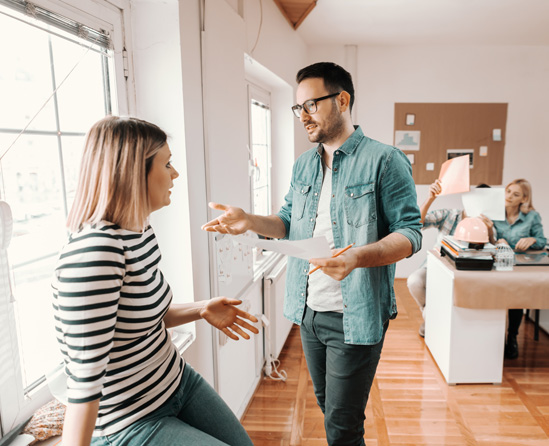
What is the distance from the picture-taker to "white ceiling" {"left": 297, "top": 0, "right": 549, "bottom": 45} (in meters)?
3.26

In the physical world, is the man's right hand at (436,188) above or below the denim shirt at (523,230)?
above

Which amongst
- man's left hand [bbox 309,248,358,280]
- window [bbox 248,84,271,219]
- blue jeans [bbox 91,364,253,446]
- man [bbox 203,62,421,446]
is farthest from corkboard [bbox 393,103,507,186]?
blue jeans [bbox 91,364,253,446]

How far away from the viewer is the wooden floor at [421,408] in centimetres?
208

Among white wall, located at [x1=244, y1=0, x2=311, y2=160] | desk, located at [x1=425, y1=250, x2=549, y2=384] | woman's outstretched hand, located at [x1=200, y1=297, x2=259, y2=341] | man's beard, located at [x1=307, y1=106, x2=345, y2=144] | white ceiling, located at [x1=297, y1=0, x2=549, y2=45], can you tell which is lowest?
desk, located at [x1=425, y1=250, x2=549, y2=384]

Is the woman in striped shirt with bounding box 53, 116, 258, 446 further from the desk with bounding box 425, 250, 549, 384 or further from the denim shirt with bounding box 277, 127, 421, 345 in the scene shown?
the desk with bounding box 425, 250, 549, 384

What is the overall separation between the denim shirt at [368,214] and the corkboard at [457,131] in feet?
12.0

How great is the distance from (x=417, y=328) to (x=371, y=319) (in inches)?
96.1

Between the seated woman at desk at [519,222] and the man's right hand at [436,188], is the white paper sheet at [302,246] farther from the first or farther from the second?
the seated woman at desk at [519,222]

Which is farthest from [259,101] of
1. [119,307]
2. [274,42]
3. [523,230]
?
[119,307]

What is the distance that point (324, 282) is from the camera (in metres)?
1.42

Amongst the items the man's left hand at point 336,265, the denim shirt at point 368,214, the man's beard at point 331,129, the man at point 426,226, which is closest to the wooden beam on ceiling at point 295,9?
the man at point 426,226

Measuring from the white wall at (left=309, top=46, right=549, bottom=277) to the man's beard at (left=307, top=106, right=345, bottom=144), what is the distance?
11.7 ft

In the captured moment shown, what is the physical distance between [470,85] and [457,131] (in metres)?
0.55

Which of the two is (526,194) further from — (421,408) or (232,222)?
(232,222)
